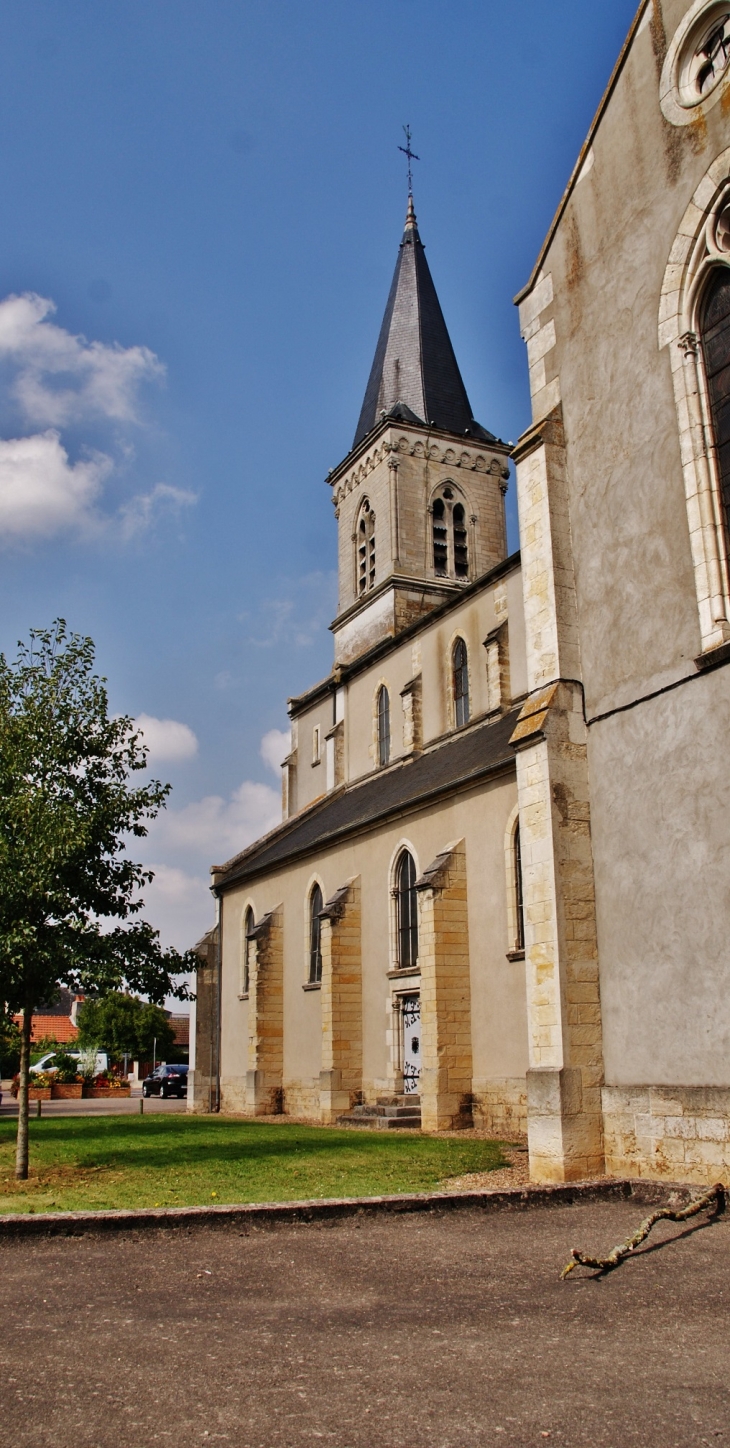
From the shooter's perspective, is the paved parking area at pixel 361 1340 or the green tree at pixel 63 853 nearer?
the paved parking area at pixel 361 1340

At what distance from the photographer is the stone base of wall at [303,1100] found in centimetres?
2372

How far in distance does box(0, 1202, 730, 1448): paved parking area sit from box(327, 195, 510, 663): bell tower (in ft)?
90.0

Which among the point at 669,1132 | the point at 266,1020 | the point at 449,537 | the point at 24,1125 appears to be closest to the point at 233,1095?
the point at 266,1020

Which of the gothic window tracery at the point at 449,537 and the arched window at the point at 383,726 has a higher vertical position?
the gothic window tracery at the point at 449,537

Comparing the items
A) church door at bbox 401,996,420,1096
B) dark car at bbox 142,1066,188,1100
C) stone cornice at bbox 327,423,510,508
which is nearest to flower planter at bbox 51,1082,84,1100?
dark car at bbox 142,1066,188,1100

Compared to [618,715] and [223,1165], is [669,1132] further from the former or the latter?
[223,1165]

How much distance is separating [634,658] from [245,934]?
20903mm

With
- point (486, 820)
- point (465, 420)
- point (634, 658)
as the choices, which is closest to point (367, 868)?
point (486, 820)

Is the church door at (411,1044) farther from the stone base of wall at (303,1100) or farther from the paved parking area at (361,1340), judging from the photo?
the paved parking area at (361,1340)

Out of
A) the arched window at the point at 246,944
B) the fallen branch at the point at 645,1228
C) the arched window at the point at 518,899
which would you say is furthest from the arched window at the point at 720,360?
the arched window at the point at 246,944

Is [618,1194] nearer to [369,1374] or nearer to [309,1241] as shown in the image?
[309,1241]

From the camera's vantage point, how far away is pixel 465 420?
37.9m

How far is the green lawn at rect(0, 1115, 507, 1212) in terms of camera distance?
10.6m

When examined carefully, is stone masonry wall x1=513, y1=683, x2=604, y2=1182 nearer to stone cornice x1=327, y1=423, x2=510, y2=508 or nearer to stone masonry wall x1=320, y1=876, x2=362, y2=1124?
stone masonry wall x1=320, y1=876, x2=362, y2=1124
